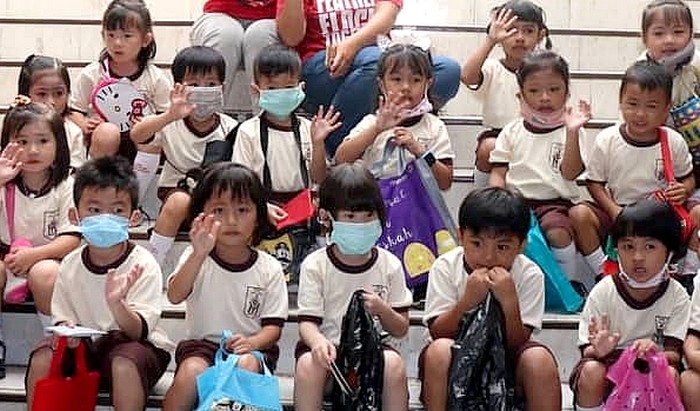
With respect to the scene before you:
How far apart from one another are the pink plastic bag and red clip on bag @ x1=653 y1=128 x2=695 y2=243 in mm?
766

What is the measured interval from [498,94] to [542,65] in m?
0.50

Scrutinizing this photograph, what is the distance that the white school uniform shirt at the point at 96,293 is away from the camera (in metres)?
3.51

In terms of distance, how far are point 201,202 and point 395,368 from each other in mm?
852

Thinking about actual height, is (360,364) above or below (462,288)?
below

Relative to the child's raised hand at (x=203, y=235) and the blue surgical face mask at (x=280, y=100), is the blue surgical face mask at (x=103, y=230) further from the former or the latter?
the blue surgical face mask at (x=280, y=100)

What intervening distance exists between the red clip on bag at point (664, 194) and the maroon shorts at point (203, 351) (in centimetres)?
150

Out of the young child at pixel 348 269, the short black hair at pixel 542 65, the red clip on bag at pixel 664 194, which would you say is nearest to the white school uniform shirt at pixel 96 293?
the young child at pixel 348 269

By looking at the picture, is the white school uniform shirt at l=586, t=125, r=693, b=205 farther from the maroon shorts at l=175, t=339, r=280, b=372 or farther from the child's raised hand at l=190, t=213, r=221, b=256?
the child's raised hand at l=190, t=213, r=221, b=256

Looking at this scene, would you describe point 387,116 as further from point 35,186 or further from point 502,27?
point 35,186

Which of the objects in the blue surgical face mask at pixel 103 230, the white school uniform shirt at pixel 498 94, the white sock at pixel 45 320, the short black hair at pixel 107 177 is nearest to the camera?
the blue surgical face mask at pixel 103 230

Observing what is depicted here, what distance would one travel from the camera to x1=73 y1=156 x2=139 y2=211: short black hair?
359 cm

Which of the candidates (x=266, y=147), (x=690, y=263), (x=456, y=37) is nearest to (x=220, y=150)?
(x=266, y=147)

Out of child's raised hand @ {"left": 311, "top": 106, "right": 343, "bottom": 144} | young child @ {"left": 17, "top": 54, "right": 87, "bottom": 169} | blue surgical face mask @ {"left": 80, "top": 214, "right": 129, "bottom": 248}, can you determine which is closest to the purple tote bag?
child's raised hand @ {"left": 311, "top": 106, "right": 343, "bottom": 144}

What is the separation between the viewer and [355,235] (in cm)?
349
